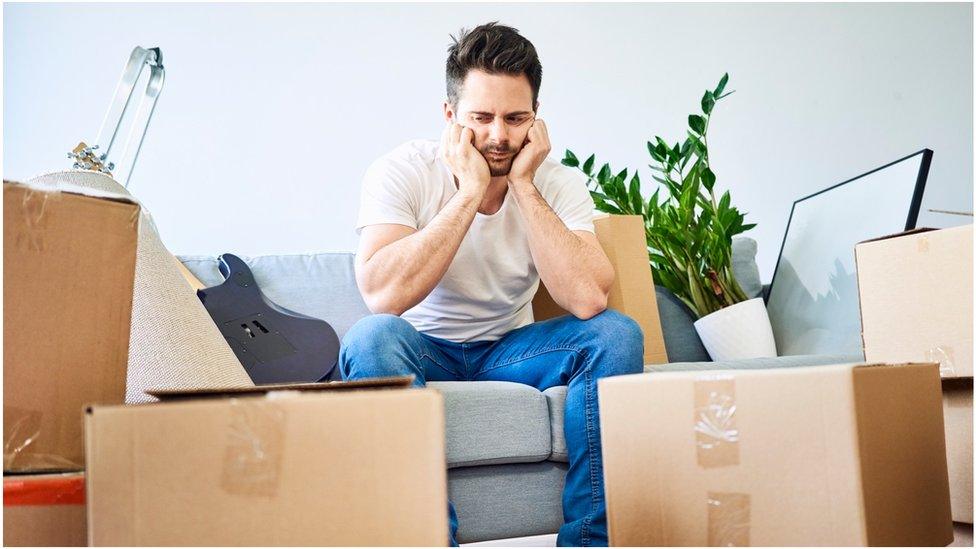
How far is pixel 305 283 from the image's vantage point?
212cm

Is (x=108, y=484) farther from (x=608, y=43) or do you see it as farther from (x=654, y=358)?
(x=608, y=43)

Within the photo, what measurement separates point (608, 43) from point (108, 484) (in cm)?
262

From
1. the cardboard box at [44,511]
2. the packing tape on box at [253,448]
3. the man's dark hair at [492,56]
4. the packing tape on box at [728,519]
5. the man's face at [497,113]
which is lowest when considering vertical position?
the packing tape on box at [728,519]

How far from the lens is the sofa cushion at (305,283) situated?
2080 mm

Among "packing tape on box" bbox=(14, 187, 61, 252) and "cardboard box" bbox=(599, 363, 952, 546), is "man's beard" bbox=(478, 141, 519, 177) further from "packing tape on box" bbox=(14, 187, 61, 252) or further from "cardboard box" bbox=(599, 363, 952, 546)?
"packing tape on box" bbox=(14, 187, 61, 252)

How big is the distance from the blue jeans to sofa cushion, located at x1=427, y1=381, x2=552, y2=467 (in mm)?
56

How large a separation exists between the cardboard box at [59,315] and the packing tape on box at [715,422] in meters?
0.63

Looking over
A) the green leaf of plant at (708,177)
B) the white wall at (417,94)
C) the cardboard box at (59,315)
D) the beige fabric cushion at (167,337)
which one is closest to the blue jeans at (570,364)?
the beige fabric cushion at (167,337)

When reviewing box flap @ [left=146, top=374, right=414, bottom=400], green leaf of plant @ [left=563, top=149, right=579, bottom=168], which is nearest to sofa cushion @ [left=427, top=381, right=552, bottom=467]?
box flap @ [left=146, top=374, right=414, bottom=400]

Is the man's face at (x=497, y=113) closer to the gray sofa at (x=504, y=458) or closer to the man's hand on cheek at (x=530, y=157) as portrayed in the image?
the man's hand on cheek at (x=530, y=157)

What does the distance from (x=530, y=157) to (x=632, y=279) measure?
57 centimetres

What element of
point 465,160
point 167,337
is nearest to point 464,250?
point 465,160

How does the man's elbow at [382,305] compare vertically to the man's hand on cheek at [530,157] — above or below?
below

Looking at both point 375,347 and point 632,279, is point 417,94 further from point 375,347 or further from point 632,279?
point 375,347
